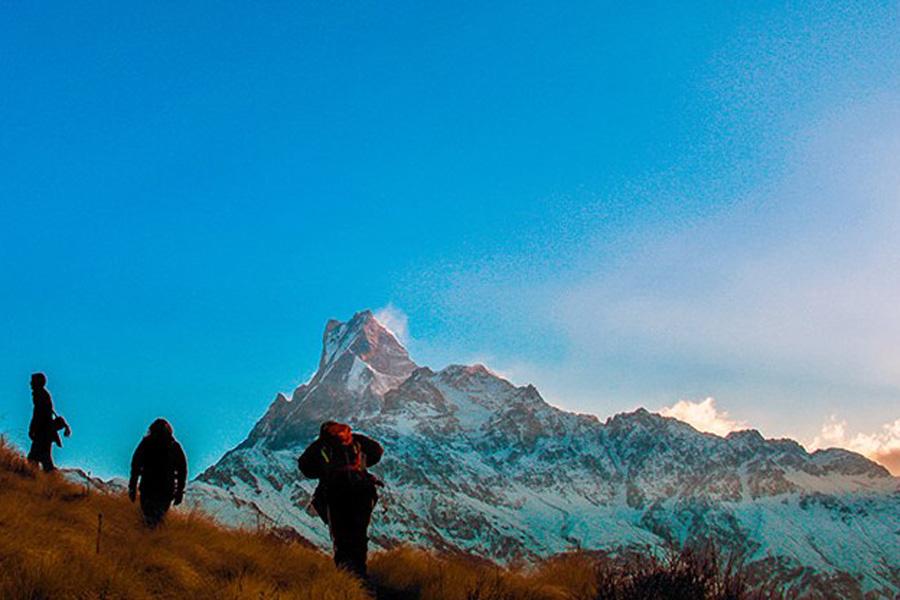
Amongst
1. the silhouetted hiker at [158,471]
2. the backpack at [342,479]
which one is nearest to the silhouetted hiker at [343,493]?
the backpack at [342,479]

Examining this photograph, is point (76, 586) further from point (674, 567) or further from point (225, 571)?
point (674, 567)

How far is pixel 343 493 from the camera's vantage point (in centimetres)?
981

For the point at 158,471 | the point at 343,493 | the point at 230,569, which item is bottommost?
the point at 230,569

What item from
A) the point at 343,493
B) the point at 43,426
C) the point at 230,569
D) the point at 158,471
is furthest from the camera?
the point at 43,426

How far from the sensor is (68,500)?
39.1ft

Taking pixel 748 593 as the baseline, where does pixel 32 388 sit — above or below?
above

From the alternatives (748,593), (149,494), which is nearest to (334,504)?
(149,494)

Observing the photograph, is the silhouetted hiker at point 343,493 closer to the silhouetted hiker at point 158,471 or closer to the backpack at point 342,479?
the backpack at point 342,479

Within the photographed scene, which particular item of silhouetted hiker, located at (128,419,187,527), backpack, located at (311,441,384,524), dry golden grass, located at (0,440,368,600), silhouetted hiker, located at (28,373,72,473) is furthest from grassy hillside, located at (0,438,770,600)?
silhouetted hiker, located at (28,373,72,473)

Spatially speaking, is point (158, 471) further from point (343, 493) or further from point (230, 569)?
point (230, 569)

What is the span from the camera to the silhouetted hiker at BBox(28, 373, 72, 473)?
16.6 m

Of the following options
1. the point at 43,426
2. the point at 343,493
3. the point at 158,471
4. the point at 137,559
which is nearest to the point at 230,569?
the point at 137,559

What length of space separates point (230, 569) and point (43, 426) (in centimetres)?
1085

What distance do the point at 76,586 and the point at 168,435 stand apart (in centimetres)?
574
